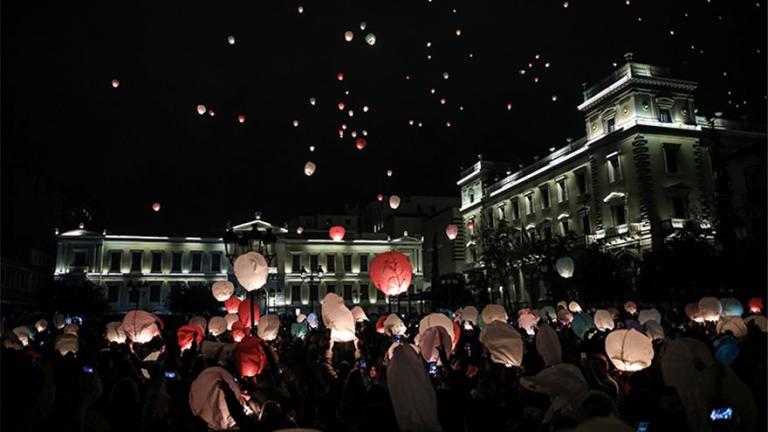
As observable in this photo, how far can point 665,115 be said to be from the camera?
37906mm

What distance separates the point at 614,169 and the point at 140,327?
3494 cm

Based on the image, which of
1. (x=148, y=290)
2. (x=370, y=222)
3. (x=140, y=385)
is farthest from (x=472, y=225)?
(x=140, y=385)

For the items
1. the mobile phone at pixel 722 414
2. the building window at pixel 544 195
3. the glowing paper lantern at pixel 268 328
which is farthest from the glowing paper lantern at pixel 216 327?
the building window at pixel 544 195

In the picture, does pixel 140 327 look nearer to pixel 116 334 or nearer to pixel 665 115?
pixel 116 334

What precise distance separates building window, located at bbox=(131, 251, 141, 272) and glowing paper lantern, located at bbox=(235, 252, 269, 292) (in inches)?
2325

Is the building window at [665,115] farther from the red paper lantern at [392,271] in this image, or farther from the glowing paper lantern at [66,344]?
the glowing paper lantern at [66,344]

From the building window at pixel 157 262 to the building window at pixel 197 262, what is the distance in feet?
11.9

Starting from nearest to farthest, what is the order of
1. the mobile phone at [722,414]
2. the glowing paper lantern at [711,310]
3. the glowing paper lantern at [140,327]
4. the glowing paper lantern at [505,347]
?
the mobile phone at [722,414]
the glowing paper lantern at [505,347]
the glowing paper lantern at [140,327]
the glowing paper lantern at [711,310]

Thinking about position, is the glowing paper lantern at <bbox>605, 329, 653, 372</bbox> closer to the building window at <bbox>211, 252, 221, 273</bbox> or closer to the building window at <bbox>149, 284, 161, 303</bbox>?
the building window at <bbox>211, 252, 221, 273</bbox>

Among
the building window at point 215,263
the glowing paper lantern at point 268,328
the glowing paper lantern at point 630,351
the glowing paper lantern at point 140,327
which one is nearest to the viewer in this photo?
the glowing paper lantern at point 630,351

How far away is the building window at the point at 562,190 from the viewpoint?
44844 millimetres

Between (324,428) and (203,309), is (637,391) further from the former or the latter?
(203,309)

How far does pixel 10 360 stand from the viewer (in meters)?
8.21

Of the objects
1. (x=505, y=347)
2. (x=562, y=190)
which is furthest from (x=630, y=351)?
(x=562, y=190)
